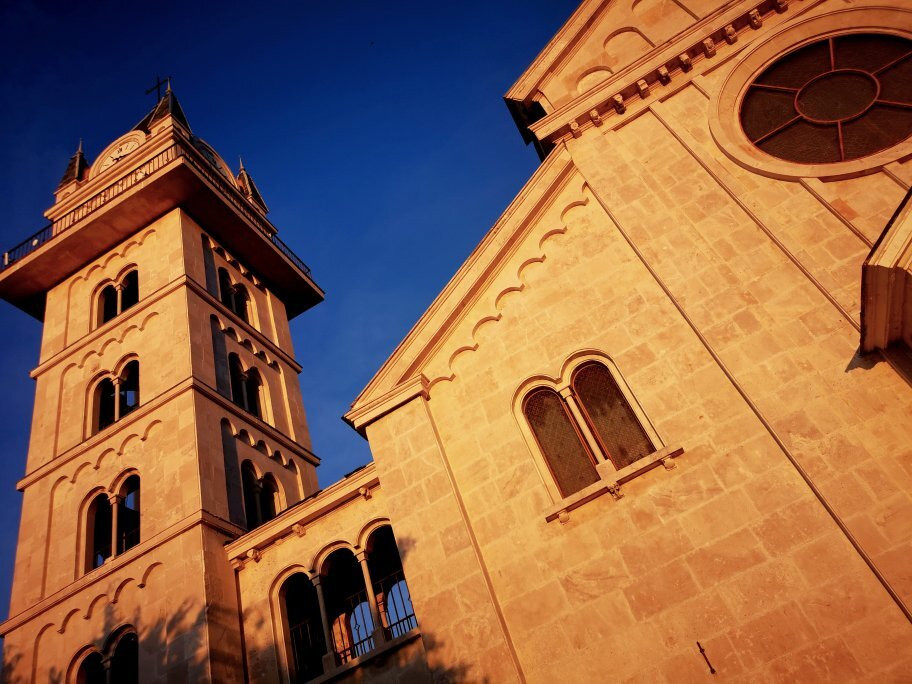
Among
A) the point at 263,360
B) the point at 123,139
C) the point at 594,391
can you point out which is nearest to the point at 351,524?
the point at 594,391

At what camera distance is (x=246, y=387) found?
25.0 meters

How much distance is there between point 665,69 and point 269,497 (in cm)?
1544

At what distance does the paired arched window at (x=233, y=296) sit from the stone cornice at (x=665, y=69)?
580 inches

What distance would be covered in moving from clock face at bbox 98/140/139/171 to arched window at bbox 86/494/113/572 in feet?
57.3

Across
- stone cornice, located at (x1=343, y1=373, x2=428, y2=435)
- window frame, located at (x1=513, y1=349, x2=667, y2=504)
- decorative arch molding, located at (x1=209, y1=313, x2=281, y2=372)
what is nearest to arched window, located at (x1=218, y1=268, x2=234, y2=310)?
decorative arch molding, located at (x1=209, y1=313, x2=281, y2=372)

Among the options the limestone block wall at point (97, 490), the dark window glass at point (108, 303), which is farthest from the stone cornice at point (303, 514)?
the dark window glass at point (108, 303)

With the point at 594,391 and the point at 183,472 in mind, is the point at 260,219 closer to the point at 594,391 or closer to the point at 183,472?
the point at 183,472

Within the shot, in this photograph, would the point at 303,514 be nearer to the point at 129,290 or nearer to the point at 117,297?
the point at 117,297

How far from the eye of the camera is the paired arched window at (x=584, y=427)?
12.4 m

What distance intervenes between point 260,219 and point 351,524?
20.8 metres

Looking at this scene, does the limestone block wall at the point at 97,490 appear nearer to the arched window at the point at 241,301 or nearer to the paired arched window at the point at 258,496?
the paired arched window at the point at 258,496

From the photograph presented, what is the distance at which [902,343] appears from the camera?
1071 centimetres

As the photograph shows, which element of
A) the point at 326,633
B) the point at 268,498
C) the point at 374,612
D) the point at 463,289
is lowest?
the point at 374,612

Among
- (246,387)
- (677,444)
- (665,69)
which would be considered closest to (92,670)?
(246,387)
